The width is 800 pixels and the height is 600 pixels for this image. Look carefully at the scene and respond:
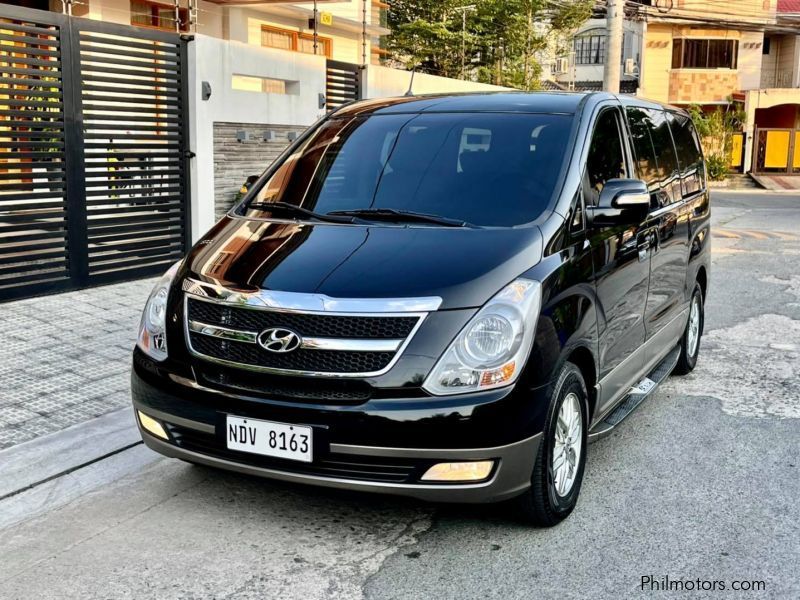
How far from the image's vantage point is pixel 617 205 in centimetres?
437

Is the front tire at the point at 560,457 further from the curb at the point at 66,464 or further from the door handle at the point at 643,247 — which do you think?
the curb at the point at 66,464

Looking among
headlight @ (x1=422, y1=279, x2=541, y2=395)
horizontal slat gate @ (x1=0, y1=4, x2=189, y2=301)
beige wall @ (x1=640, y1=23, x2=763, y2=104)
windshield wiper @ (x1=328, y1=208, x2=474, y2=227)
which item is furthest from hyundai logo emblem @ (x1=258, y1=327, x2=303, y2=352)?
beige wall @ (x1=640, y1=23, x2=763, y2=104)

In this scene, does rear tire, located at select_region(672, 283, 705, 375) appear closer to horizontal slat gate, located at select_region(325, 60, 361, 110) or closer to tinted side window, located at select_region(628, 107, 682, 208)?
tinted side window, located at select_region(628, 107, 682, 208)

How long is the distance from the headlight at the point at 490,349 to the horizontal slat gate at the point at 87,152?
227 inches

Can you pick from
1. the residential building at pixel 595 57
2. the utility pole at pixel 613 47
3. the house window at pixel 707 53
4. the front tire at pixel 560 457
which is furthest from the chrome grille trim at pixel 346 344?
the house window at pixel 707 53

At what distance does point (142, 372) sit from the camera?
400 cm

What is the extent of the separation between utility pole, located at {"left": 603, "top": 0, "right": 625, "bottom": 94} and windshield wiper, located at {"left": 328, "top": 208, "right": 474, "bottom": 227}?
16.0 metres

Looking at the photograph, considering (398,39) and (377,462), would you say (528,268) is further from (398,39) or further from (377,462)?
(398,39)

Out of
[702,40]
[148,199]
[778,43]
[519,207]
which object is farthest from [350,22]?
[778,43]

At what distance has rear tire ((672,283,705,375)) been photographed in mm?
6402

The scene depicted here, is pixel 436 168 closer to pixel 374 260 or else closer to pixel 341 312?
pixel 374 260

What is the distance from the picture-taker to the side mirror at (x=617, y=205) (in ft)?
14.3

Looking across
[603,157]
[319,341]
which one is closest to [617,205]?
[603,157]

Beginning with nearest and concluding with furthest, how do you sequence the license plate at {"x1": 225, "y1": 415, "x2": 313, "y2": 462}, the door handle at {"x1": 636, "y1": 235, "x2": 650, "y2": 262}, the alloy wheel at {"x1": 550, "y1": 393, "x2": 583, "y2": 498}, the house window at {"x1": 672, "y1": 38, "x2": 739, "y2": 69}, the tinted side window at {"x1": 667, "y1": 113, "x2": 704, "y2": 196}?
the license plate at {"x1": 225, "y1": 415, "x2": 313, "y2": 462}, the alloy wheel at {"x1": 550, "y1": 393, "x2": 583, "y2": 498}, the door handle at {"x1": 636, "y1": 235, "x2": 650, "y2": 262}, the tinted side window at {"x1": 667, "y1": 113, "x2": 704, "y2": 196}, the house window at {"x1": 672, "y1": 38, "x2": 739, "y2": 69}
